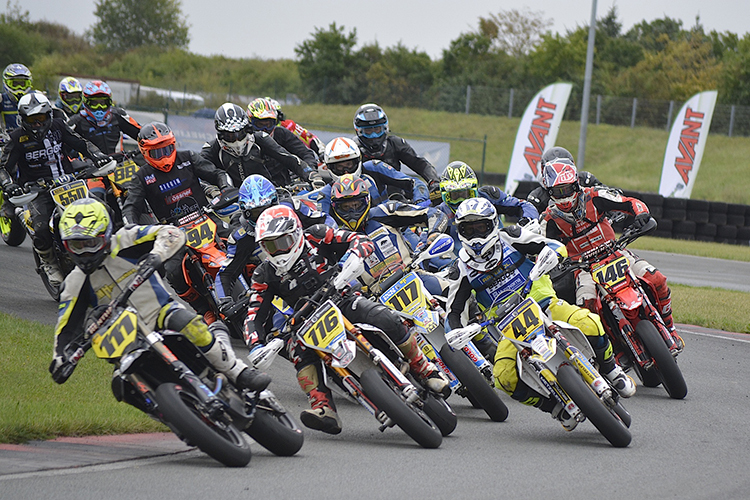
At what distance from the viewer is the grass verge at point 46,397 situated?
6363mm

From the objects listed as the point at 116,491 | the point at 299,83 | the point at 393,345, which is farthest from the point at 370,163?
the point at 299,83

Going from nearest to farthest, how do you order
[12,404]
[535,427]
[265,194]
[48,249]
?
1. [12,404]
2. [535,427]
3. [265,194]
4. [48,249]

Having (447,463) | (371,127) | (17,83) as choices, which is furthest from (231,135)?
(447,463)

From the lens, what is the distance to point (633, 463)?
6.12 metres

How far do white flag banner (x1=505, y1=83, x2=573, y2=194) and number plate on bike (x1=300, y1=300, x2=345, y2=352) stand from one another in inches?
813

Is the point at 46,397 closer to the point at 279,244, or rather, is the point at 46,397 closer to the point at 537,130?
the point at 279,244

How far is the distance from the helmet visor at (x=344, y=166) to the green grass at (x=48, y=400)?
121 inches

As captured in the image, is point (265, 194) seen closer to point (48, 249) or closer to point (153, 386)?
point (153, 386)

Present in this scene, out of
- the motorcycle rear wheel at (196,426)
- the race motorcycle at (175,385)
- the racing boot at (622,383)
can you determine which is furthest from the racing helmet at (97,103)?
the racing boot at (622,383)

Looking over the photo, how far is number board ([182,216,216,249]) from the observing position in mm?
9508

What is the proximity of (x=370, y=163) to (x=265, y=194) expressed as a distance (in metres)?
2.18

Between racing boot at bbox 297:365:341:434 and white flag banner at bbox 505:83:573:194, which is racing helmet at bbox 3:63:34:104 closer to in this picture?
racing boot at bbox 297:365:341:434

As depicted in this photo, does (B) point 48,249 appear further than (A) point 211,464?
Yes

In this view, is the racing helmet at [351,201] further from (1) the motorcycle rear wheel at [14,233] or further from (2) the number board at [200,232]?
(1) the motorcycle rear wheel at [14,233]
